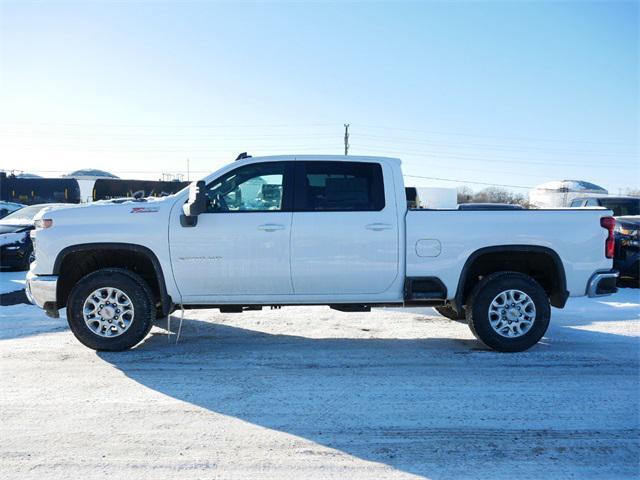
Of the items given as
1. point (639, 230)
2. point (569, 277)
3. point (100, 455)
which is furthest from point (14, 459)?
point (639, 230)

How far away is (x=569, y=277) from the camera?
566 cm

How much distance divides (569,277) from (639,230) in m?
6.53

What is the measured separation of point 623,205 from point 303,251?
14.3 metres

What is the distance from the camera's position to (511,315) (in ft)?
18.5

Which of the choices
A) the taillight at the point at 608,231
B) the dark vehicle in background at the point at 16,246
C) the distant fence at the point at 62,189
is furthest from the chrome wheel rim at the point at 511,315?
the distant fence at the point at 62,189

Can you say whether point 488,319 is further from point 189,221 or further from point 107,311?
point 107,311

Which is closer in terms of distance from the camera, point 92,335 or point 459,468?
point 459,468

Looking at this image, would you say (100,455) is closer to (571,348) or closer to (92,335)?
(92,335)

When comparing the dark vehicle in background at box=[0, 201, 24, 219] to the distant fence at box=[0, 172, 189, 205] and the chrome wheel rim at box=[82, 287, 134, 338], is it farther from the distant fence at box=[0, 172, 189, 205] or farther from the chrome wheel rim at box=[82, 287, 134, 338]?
the chrome wheel rim at box=[82, 287, 134, 338]

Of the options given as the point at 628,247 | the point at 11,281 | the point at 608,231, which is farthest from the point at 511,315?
the point at 11,281

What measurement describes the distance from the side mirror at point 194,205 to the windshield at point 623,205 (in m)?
14.2

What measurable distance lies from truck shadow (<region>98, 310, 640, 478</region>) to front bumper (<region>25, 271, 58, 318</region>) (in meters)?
0.73

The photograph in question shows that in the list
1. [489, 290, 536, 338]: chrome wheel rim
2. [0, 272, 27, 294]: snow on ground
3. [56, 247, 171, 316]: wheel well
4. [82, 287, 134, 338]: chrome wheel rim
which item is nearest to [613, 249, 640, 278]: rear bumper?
[489, 290, 536, 338]: chrome wheel rim

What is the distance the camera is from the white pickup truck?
5457 mm
